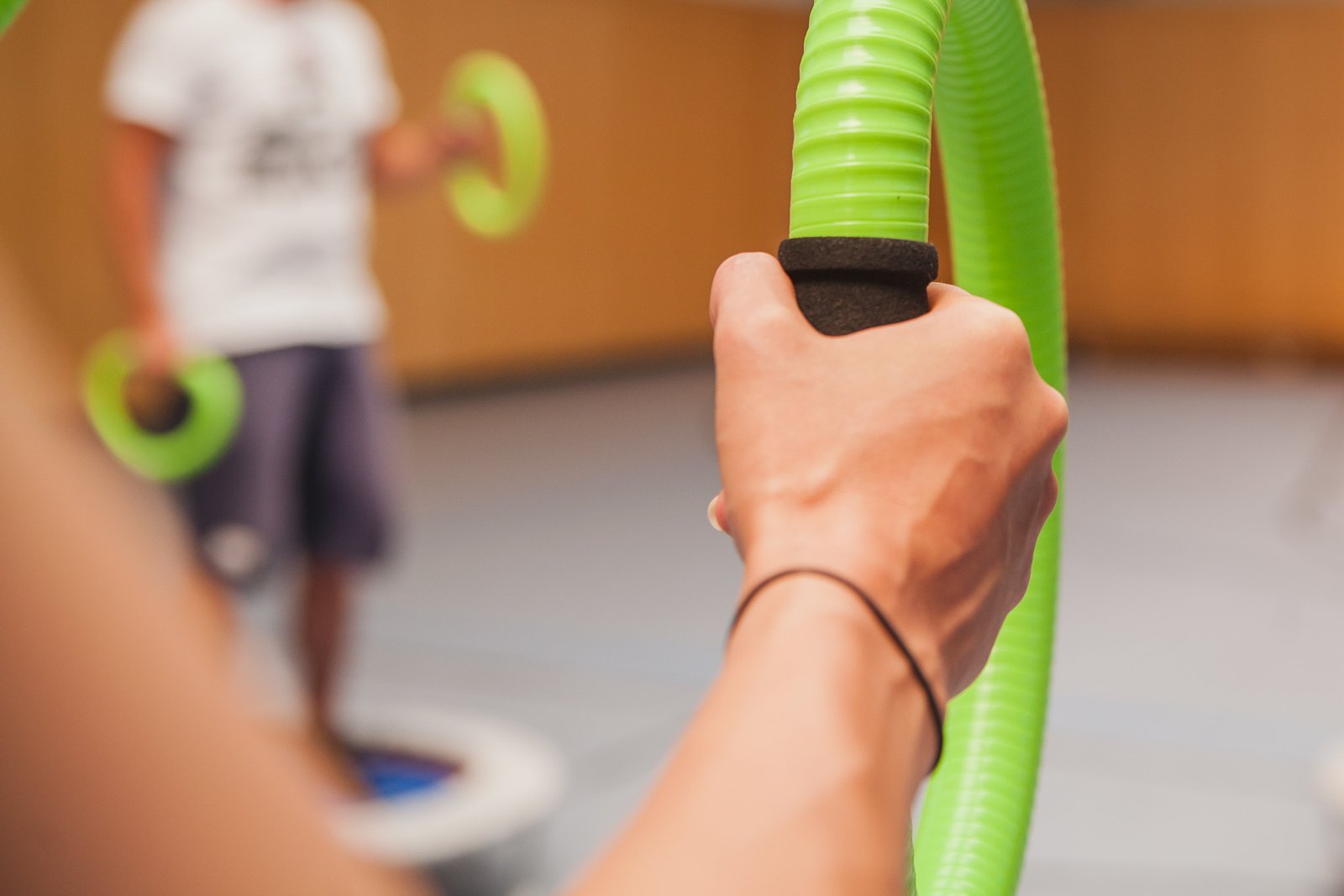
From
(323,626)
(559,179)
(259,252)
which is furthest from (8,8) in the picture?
(559,179)

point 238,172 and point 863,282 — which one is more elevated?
point 863,282

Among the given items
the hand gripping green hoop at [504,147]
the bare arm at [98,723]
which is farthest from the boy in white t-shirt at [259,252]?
the bare arm at [98,723]

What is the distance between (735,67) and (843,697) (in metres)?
11.0

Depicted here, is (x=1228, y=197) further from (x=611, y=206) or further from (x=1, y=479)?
(x=1, y=479)

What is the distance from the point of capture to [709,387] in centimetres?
1040

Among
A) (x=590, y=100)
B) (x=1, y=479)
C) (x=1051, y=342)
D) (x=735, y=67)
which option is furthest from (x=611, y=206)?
(x=1, y=479)

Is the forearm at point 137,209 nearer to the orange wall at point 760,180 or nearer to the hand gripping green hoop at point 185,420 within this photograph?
the hand gripping green hoop at point 185,420

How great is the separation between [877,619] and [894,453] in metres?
0.07

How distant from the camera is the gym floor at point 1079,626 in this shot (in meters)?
2.91

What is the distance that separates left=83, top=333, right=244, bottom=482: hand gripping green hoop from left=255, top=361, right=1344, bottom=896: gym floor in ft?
3.13

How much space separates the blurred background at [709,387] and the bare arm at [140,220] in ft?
3.61

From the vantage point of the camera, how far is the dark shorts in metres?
2.61

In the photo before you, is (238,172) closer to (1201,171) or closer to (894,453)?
(894,453)

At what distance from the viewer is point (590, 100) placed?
31.9ft
